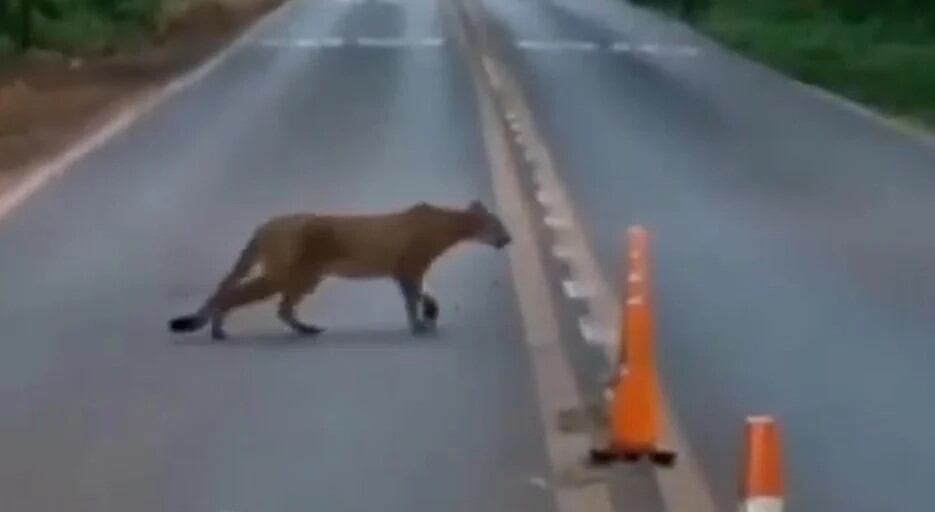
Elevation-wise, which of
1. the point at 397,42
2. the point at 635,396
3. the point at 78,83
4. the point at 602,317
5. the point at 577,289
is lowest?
the point at 397,42

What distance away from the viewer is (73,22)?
2110 inches

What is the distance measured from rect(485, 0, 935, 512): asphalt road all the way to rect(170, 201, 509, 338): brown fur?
4.09ft

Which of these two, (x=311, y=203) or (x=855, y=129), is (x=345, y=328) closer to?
(x=311, y=203)

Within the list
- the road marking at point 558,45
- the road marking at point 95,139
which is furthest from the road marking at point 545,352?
the road marking at point 558,45

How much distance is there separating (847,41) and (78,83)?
16692 millimetres

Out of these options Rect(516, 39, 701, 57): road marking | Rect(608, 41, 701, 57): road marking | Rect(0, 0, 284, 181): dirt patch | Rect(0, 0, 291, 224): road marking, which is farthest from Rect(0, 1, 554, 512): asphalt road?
Rect(516, 39, 701, 57): road marking

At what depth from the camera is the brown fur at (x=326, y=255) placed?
14039mm

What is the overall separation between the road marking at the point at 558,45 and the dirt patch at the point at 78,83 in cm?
598

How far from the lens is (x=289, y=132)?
105 feet

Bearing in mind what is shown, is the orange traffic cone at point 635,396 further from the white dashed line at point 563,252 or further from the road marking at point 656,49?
the road marking at point 656,49

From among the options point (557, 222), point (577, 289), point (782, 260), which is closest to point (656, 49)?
point (557, 222)

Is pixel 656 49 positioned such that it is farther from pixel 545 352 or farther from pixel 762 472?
pixel 762 472

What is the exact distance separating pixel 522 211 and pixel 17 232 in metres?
3.64

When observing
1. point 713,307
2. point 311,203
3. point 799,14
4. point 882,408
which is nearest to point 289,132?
point 311,203
